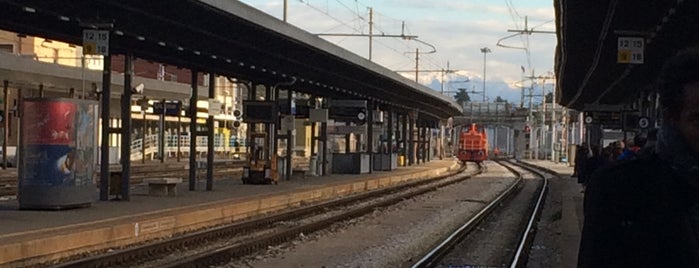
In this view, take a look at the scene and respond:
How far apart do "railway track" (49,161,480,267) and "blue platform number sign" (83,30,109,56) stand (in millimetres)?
3709

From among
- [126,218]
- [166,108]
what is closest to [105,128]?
A: [126,218]

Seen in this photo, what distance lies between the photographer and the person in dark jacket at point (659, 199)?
222 cm

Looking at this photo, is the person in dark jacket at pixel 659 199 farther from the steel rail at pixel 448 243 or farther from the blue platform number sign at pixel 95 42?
the blue platform number sign at pixel 95 42

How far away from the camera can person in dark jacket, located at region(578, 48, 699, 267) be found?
87.5 inches

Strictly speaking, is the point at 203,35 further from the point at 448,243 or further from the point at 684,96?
the point at 684,96

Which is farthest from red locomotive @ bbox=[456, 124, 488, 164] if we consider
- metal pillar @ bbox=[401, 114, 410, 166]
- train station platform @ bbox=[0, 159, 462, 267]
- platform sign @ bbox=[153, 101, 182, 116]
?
train station platform @ bbox=[0, 159, 462, 267]

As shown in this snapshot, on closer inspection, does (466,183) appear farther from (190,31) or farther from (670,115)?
(670,115)

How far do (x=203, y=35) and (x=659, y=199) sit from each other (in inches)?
762

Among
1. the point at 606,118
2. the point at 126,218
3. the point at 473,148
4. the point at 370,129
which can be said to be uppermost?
the point at 606,118

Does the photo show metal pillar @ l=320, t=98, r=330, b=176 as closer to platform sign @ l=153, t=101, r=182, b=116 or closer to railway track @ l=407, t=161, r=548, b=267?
platform sign @ l=153, t=101, r=182, b=116

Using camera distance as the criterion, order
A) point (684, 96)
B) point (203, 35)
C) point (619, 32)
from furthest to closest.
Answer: point (203, 35) → point (619, 32) → point (684, 96)

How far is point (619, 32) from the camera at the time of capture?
18.6 metres

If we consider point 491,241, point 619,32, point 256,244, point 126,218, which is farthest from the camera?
point 491,241

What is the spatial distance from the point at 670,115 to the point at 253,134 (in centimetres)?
2795
